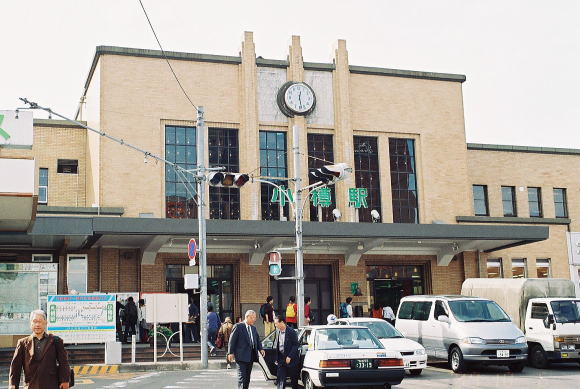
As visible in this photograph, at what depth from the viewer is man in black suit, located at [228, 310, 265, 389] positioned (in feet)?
42.4

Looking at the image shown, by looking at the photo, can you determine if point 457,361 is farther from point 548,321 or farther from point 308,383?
point 308,383

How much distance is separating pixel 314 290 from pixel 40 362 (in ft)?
76.8

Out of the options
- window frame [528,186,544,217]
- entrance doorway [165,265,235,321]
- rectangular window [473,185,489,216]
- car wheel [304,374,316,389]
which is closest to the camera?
car wheel [304,374,316,389]

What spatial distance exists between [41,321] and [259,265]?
21.7 m

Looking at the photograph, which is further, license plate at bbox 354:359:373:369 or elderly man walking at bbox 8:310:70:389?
license plate at bbox 354:359:373:369

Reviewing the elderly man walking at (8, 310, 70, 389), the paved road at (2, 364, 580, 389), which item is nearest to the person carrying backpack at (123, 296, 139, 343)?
the paved road at (2, 364, 580, 389)

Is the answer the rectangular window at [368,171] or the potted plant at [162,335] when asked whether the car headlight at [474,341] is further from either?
the rectangular window at [368,171]

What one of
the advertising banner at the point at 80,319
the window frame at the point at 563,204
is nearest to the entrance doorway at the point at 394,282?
the window frame at the point at 563,204

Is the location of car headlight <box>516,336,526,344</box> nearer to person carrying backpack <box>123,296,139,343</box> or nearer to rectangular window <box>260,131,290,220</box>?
person carrying backpack <box>123,296,139,343</box>

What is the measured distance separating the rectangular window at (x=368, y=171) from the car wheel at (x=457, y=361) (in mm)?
13905

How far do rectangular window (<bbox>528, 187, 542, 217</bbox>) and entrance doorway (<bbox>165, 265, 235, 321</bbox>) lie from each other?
16.2 metres

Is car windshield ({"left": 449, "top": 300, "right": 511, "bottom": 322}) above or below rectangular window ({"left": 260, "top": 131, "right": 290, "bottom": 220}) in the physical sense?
below

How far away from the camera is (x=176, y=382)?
688 inches

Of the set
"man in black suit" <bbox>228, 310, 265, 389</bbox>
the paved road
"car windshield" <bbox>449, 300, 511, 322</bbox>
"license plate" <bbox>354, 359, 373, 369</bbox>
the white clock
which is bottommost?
the paved road
